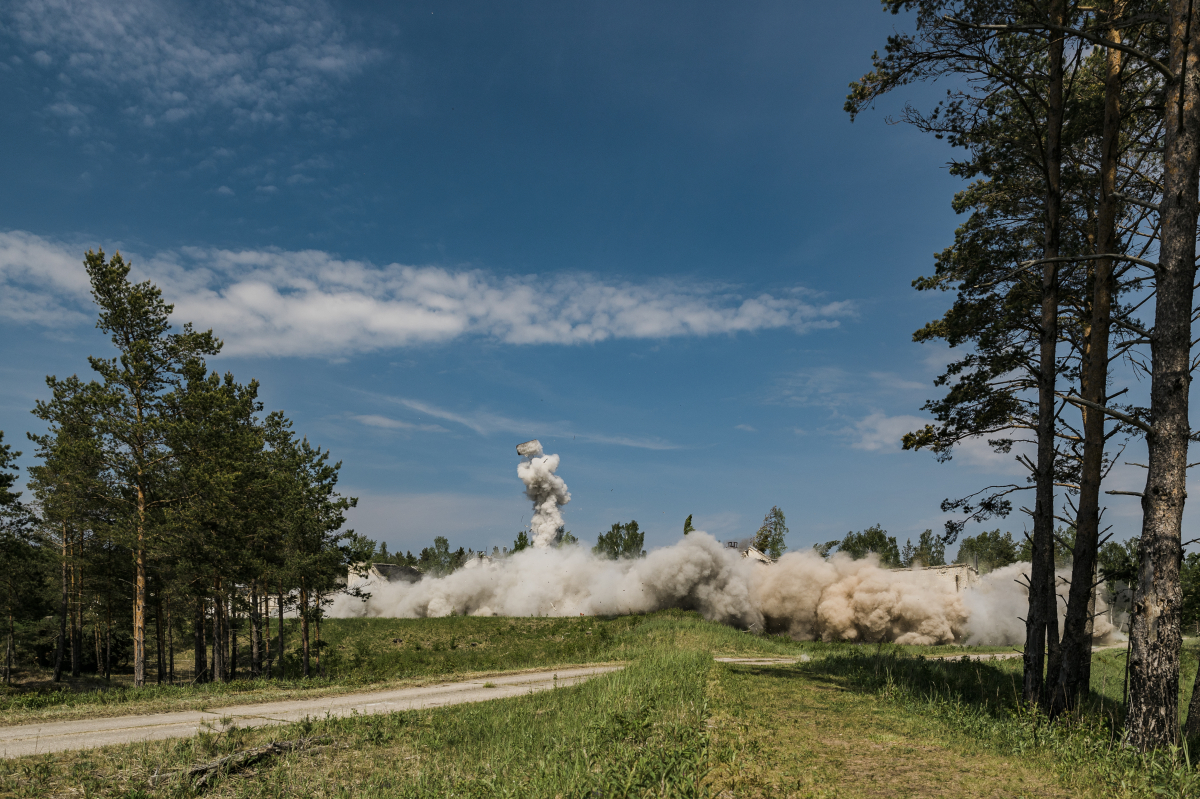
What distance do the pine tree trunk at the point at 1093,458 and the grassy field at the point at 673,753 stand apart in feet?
5.06

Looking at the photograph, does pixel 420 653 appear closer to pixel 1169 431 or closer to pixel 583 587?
pixel 583 587

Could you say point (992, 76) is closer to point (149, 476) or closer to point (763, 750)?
point (763, 750)

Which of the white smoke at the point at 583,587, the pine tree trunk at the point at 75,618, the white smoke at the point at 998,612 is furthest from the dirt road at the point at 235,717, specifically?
the white smoke at the point at 998,612

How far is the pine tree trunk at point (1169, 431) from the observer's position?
8.87 metres

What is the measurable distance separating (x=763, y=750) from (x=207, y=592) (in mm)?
31251

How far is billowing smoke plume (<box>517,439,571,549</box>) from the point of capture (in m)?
94.6

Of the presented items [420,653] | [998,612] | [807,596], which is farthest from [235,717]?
[998,612]

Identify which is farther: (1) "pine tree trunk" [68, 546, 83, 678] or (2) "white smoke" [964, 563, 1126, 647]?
(2) "white smoke" [964, 563, 1126, 647]

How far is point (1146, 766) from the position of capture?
8070 millimetres

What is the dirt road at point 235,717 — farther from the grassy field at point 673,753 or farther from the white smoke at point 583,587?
the white smoke at point 583,587

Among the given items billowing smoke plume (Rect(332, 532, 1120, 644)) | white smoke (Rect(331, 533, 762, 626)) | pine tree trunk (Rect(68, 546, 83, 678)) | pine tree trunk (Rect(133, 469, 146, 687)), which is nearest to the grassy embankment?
pine tree trunk (Rect(133, 469, 146, 687))

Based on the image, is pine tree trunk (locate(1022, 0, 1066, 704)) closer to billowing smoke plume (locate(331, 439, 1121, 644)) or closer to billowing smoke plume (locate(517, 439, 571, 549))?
billowing smoke plume (locate(331, 439, 1121, 644))

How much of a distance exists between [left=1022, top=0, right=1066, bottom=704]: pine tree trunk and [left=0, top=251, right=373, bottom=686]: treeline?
98.1 feet

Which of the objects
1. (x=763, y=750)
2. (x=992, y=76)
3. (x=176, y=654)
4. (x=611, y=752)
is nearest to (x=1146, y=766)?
(x=763, y=750)
